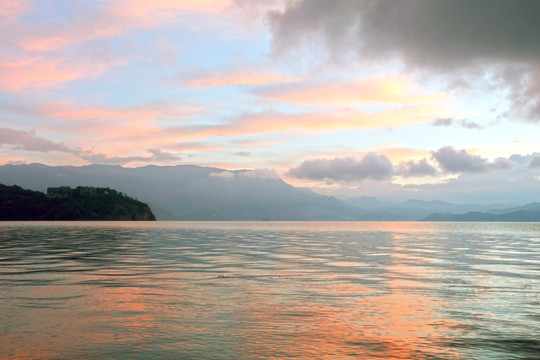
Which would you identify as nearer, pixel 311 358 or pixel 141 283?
pixel 311 358

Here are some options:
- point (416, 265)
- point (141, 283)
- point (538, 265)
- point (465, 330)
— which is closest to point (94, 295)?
point (141, 283)

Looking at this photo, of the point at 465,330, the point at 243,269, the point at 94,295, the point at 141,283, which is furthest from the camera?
the point at 243,269

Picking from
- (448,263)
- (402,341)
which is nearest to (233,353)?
(402,341)

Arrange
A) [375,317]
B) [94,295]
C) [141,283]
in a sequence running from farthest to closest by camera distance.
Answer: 1. [141,283]
2. [94,295]
3. [375,317]

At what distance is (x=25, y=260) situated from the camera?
54062 millimetres

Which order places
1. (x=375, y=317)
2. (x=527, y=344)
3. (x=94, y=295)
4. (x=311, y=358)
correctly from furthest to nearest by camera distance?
(x=94, y=295) < (x=375, y=317) < (x=527, y=344) < (x=311, y=358)

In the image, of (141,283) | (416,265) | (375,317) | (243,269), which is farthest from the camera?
(416,265)

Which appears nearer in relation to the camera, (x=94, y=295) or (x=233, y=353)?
(x=233, y=353)

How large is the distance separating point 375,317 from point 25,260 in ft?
145

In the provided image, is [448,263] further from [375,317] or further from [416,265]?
[375,317]

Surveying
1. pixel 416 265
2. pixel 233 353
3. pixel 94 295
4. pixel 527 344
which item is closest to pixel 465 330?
pixel 527 344

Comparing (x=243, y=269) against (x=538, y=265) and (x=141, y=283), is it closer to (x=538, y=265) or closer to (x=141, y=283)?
(x=141, y=283)

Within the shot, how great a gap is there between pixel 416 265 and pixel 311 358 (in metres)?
38.4

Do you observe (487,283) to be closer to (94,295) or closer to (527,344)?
(527,344)
